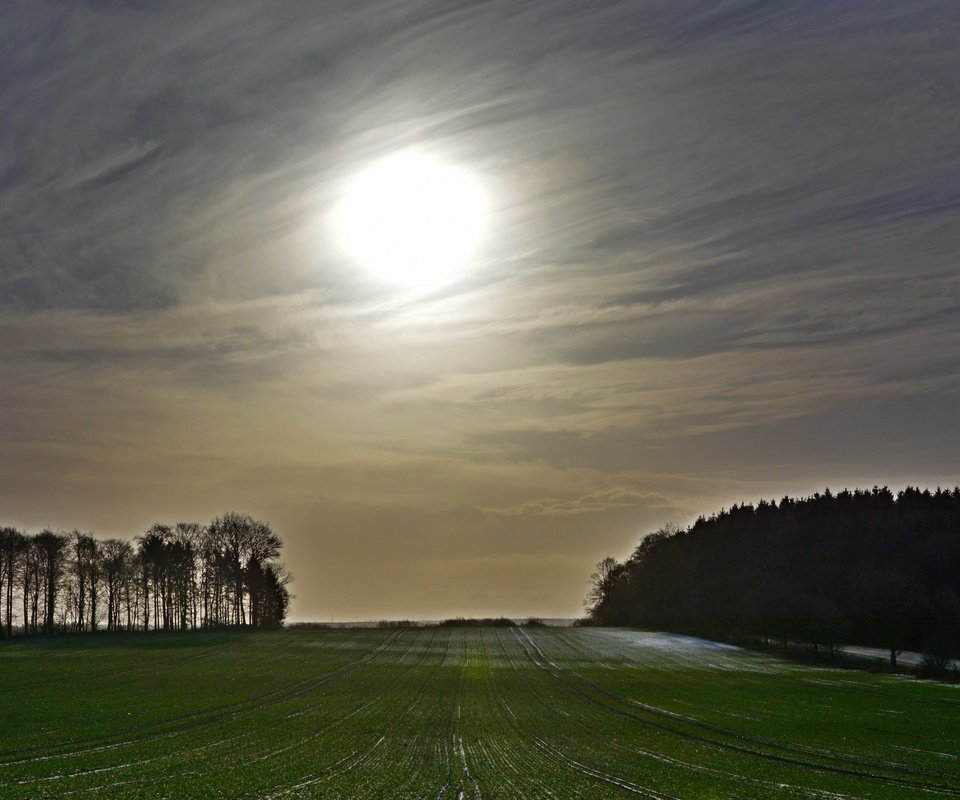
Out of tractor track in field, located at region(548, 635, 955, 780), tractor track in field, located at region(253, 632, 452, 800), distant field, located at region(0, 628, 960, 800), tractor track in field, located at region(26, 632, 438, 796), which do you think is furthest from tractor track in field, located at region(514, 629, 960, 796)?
tractor track in field, located at region(26, 632, 438, 796)

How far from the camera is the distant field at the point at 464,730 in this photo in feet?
100

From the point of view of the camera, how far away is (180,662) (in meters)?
92.6

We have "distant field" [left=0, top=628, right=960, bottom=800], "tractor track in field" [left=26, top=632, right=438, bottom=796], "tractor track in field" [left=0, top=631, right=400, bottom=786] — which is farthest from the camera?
"tractor track in field" [left=0, top=631, right=400, bottom=786]

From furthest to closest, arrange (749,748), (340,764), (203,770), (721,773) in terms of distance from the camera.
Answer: (749,748), (340,764), (721,773), (203,770)

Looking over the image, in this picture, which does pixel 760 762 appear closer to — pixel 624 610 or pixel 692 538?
pixel 624 610

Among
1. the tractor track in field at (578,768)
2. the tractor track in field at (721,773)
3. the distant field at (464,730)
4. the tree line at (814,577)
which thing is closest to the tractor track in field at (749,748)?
the distant field at (464,730)

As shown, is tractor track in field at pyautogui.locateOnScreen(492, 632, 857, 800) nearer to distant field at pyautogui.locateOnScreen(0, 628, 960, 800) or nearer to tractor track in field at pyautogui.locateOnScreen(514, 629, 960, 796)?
distant field at pyautogui.locateOnScreen(0, 628, 960, 800)

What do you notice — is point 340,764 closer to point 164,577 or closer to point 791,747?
point 791,747

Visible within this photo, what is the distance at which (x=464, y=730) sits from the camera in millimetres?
46094

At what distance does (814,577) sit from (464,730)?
10476 centimetres

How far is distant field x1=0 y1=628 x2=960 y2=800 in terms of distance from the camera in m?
30.5

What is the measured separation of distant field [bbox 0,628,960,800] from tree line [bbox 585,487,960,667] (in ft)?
69.2

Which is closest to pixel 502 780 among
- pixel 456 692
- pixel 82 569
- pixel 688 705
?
pixel 688 705

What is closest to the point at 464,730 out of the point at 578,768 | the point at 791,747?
the point at 578,768
